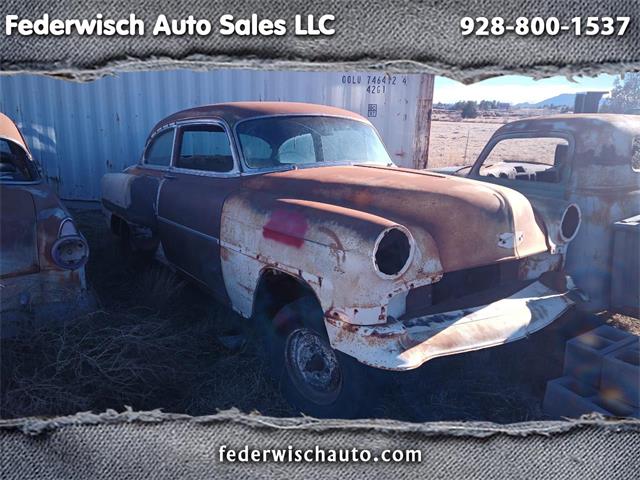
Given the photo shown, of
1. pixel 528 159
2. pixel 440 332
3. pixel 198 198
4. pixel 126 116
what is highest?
pixel 126 116

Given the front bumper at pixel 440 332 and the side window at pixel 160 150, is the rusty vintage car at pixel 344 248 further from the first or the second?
the side window at pixel 160 150

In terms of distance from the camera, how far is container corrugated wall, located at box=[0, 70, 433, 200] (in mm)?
3186

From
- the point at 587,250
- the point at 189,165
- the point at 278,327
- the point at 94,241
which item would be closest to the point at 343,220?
the point at 278,327

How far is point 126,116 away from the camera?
3.70 meters

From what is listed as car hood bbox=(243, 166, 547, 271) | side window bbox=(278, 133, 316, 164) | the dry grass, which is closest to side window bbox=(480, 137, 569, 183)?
car hood bbox=(243, 166, 547, 271)

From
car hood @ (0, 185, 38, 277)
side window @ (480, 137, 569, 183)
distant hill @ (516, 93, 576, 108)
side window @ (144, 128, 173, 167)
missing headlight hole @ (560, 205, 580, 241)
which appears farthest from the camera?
side window @ (144, 128, 173, 167)

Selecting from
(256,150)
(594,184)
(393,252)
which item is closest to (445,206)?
(393,252)

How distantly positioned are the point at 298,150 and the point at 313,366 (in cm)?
116

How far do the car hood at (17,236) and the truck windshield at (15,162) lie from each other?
407 mm

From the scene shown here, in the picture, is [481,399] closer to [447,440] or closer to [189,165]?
[447,440]

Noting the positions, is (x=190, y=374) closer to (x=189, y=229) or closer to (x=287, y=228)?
(x=287, y=228)

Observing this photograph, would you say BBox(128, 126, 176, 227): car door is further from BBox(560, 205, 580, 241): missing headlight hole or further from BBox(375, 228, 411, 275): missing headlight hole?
BBox(560, 205, 580, 241): missing headlight hole

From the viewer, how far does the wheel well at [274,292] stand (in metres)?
1.98

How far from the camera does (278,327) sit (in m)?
1.97
